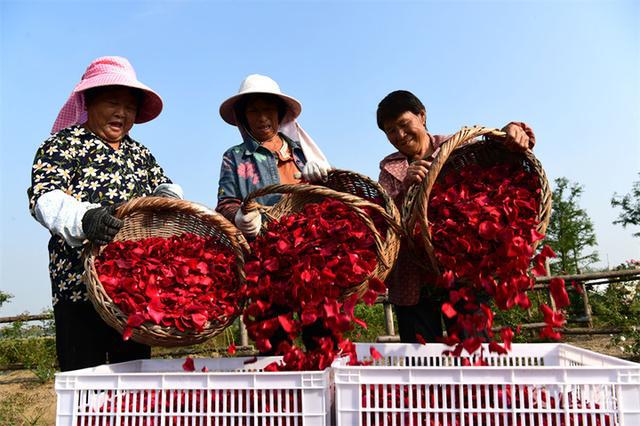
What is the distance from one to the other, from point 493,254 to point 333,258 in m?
0.53

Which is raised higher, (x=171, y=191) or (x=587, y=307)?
(x=171, y=191)

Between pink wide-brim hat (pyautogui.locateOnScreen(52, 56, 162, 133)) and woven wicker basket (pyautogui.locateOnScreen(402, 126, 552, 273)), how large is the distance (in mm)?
1287

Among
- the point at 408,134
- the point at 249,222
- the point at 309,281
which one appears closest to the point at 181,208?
the point at 249,222

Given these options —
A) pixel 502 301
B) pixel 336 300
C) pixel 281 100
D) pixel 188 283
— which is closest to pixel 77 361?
pixel 188 283

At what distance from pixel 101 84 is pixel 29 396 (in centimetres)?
477

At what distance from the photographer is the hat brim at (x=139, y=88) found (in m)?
2.18

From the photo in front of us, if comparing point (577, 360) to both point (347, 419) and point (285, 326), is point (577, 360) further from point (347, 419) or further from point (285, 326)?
point (285, 326)

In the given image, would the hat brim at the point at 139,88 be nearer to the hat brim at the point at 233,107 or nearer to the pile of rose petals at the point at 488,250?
the hat brim at the point at 233,107

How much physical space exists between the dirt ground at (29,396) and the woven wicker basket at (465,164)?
3.04m

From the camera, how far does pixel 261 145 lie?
249cm

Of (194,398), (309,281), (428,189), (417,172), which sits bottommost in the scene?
(194,398)

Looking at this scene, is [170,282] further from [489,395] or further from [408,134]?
[408,134]

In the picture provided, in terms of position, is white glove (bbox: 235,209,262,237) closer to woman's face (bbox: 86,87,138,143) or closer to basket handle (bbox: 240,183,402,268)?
basket handle (bbox: 240,183,402,268)

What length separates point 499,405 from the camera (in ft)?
4.81
